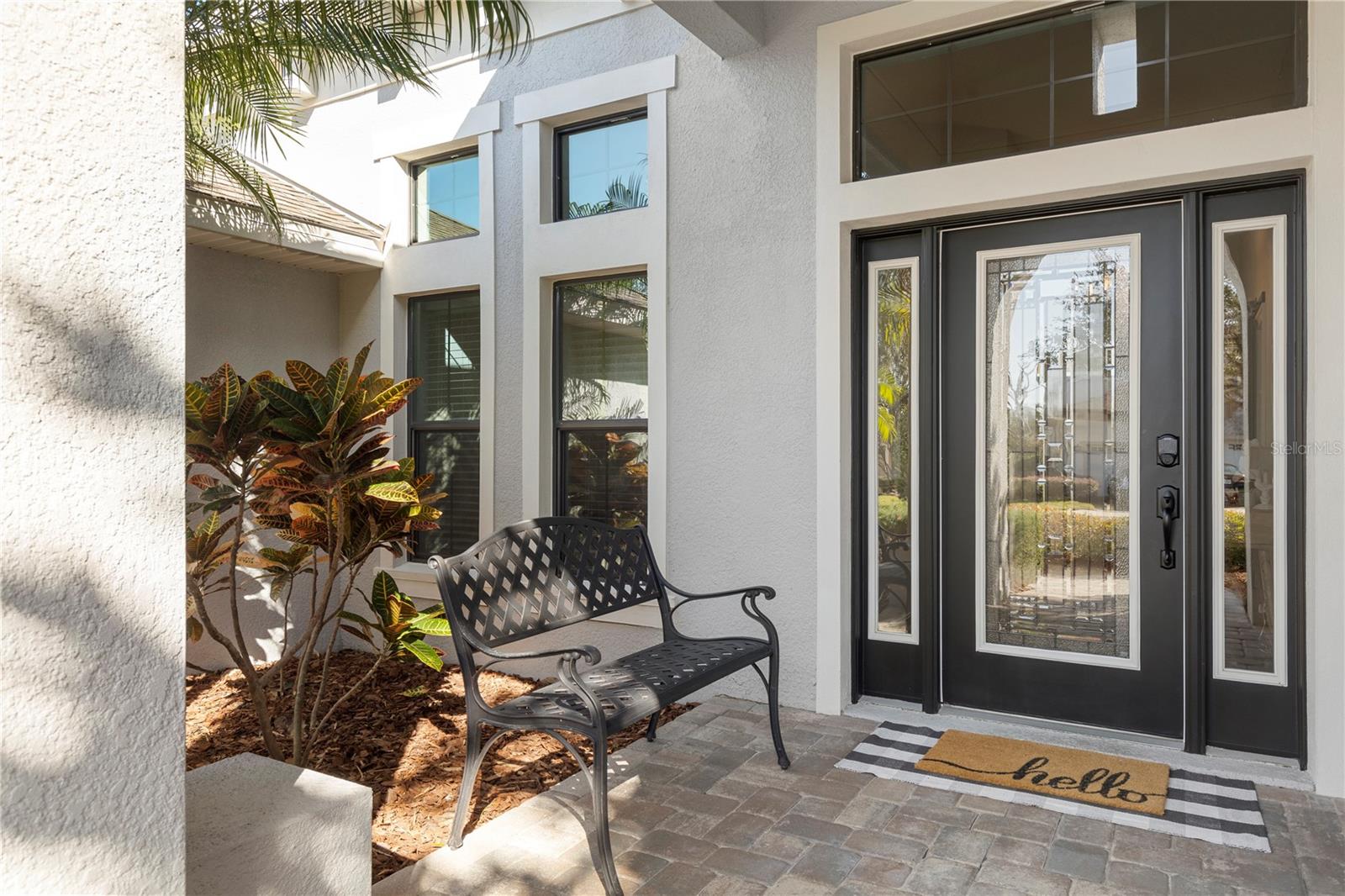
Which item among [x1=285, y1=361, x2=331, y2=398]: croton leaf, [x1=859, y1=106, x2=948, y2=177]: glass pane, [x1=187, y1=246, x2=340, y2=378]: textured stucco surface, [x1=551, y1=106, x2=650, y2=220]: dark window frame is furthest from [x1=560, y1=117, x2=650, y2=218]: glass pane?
[x1=285, y1=361, x2=331, y2=398]: croton leaf

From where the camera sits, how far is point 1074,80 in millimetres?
3594

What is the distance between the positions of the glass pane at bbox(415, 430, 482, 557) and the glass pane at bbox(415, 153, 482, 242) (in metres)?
1.30

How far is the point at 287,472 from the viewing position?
10.6 feet

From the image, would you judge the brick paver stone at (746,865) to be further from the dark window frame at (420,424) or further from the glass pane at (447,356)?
the glass pane at (447,356)

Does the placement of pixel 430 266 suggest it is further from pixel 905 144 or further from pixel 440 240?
pixel 905 144

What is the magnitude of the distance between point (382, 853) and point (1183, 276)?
3.72 m

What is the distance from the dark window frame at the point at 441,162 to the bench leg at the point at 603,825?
3.53 metres

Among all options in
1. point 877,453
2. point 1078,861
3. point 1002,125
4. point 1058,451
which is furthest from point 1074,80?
point 1078,861

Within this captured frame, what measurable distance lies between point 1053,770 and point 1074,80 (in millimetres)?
2841

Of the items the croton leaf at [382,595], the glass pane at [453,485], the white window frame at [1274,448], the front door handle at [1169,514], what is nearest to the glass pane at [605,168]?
the glass pane at [453,485]

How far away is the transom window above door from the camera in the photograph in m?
3.26

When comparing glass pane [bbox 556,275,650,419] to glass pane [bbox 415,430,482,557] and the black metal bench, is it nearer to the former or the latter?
glass pane [bbox 415,430,482,557]

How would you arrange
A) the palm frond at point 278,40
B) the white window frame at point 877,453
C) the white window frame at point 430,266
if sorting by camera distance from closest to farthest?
the palm frond at point 278,40 → the white window frame at point 877,453 → the white window frame at point 430,266

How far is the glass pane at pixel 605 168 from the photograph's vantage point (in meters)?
4.71
